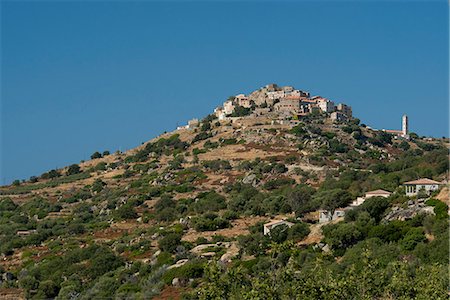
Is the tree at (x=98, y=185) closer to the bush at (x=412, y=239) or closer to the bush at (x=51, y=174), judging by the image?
the bush at (x=51, y=174)

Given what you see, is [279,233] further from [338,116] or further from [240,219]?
[338,116]

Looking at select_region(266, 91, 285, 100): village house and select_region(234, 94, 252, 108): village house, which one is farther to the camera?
select_region(266, 91, 285, 100): village house

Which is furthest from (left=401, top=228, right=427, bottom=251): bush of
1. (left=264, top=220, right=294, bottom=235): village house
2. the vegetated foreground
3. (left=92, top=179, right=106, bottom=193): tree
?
(left=92, top=179, right=106, bottom=193): tree

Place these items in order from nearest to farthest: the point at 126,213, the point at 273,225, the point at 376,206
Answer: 1. the point at 376,206
2. the point at 273,225
3. the point at 126,213

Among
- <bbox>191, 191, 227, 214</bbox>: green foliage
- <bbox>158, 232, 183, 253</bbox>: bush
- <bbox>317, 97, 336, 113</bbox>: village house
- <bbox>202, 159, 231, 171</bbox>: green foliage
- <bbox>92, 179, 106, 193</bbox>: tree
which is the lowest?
<bbox>158, 232, 183, 253</bbox>: bush

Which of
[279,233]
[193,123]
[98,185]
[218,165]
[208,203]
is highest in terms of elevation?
[193,123]

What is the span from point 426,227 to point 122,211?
31600mm

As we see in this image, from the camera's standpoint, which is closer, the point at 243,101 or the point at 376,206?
the point at 376,206

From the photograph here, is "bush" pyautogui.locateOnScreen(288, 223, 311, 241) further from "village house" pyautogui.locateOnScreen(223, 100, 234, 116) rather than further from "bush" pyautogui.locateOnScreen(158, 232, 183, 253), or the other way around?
"village house" pyautogui.locateOnScreen(223, 100, 234, 116)

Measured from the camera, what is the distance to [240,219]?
2395 inches

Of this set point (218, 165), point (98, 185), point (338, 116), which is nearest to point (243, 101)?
point (338, 116)

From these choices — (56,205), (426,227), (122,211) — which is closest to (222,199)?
(122,211)

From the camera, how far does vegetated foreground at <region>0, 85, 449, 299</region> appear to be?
93.7ft

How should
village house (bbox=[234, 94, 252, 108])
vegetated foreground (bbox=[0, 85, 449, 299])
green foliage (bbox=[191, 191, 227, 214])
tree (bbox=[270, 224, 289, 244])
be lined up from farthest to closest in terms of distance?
1. village house (bbox=[234, 94, 252, 108])
2. green foliage (bbox=[191, 191, 227, 214])
3. tree (bbox=[270, 224, 289, 244])
4. vegetated foreground (bbox=[0, 85, 449, 299])
